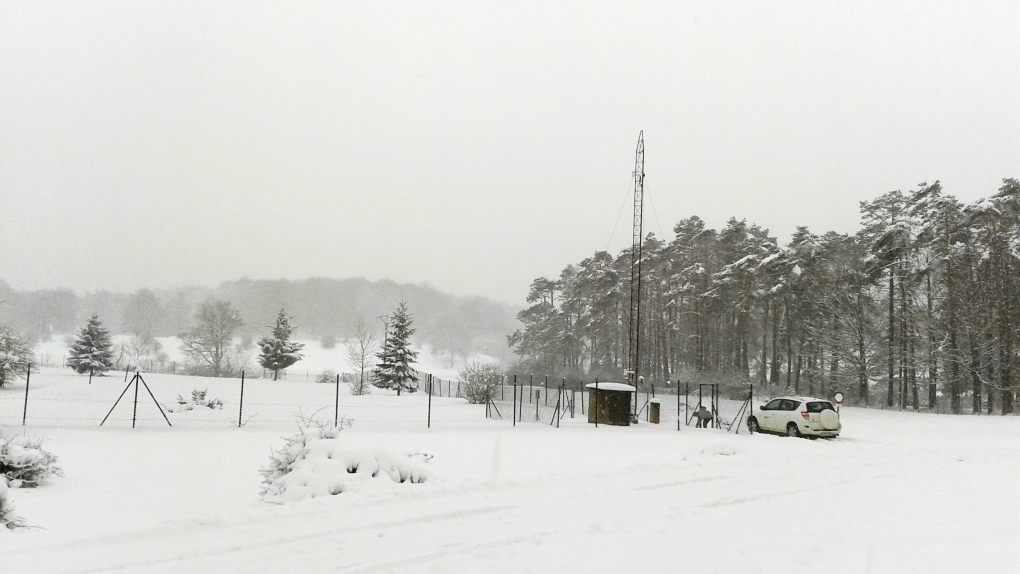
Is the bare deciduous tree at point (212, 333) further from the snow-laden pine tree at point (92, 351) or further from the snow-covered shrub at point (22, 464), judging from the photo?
the snow-covered shrub at point (22, 464)

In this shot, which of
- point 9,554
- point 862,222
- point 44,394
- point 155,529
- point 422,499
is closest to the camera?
point 9,554

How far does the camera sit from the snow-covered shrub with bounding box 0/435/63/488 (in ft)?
30.9

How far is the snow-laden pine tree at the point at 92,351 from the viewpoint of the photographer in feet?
175

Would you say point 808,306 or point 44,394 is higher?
point 808,306

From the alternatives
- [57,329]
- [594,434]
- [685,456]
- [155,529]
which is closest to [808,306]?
[594,434]

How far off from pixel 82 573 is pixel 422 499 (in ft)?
14.9

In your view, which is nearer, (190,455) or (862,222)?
(190,455)

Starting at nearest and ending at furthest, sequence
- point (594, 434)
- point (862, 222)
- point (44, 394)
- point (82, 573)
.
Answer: point (82, 573)
point (594, 434)
point (44, 394)
point (862, 222)

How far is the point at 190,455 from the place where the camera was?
13.4 m

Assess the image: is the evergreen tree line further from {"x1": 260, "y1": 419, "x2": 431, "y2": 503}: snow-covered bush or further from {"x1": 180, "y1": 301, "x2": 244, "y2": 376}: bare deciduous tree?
{"x1": 180, "y1": 301, "x2": 244, "y2": 376}: bare deciduous tree

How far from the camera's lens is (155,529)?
296 inches

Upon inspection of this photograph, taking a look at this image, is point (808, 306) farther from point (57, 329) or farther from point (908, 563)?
point (57, 329)

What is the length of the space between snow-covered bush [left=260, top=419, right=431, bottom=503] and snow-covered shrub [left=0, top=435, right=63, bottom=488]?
3.30 m

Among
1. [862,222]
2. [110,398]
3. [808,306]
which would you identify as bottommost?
[110,398]
